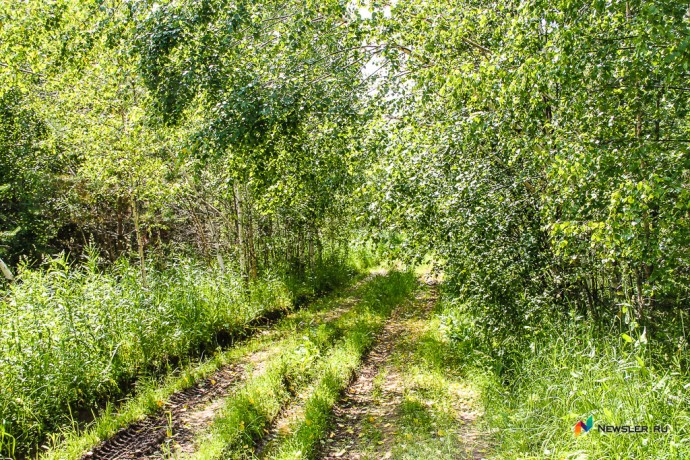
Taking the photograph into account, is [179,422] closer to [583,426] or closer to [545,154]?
[583,426]

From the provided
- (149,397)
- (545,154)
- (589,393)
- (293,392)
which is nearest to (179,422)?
(149,397)

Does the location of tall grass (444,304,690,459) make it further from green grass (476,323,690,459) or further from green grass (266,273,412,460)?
green grass (266,273,412,460)

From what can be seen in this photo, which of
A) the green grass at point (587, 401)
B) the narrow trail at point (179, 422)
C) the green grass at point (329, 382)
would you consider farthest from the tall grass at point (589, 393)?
the narrow trail at point (179, 422)

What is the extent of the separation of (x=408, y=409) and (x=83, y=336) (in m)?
4.24

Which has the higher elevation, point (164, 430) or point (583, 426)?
point (583, 426)

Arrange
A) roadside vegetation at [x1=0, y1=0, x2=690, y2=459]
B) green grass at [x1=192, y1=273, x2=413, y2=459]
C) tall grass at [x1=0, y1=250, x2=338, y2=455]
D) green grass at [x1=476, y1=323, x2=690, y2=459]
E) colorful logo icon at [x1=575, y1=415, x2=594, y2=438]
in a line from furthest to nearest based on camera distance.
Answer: tall grass at [x1=0, y1=250, x2=338, y2=455] → green grass at [x1=192, y1=273, x2=413, y2=459] → roadside vegetation at [x1=0, y1=0, x2=690, y2=459] → colorful logo icon at [x1=575, y1=415, x2=594, y2=438] → green grass at [x1=476, y1=323, x2=690, y2=459]

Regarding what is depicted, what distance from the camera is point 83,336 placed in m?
5.39

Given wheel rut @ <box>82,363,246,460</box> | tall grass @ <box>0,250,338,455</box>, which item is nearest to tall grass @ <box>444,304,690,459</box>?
wheel rut @ <box>82,363,246,460</box>

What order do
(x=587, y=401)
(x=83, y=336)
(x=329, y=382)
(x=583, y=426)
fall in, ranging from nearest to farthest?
1. (x=583, y=426)
2. (x=587, y=401)
3. (x=83, y=336)
4. (x=329, y=382)

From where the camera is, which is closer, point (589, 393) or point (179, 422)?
point (589, 393)

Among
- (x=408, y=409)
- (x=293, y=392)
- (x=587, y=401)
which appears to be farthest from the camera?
(x=293, y=392)

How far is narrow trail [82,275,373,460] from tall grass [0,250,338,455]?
63 centimetres

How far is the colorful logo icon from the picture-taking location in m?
3.12

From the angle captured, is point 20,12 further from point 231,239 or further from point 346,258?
point 346,258
